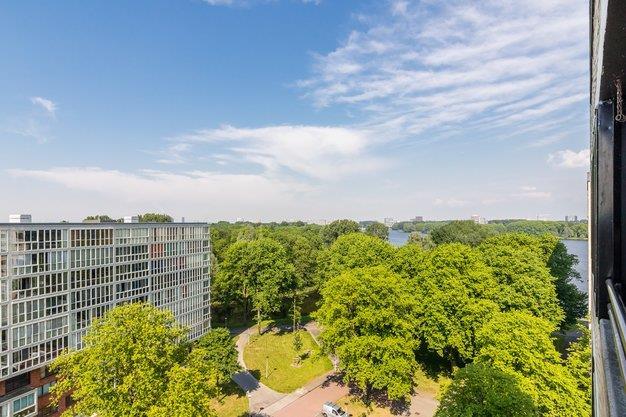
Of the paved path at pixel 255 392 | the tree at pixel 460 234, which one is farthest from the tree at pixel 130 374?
the tree at pixel 460 234

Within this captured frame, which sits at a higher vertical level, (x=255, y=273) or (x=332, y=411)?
(x=255, y=273)

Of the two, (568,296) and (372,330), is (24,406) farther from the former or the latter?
(568,296)

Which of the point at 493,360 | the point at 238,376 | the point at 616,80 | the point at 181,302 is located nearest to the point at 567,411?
the point at 493,360

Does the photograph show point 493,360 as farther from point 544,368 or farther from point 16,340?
point 16,340

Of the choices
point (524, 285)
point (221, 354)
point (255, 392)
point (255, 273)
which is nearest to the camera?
point (221, 354)

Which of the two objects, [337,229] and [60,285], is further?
[337,229]

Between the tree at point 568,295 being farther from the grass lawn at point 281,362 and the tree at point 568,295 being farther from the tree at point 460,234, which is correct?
the tree at point 460,234

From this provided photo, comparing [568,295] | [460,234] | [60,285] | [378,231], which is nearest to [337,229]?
[378,231]
